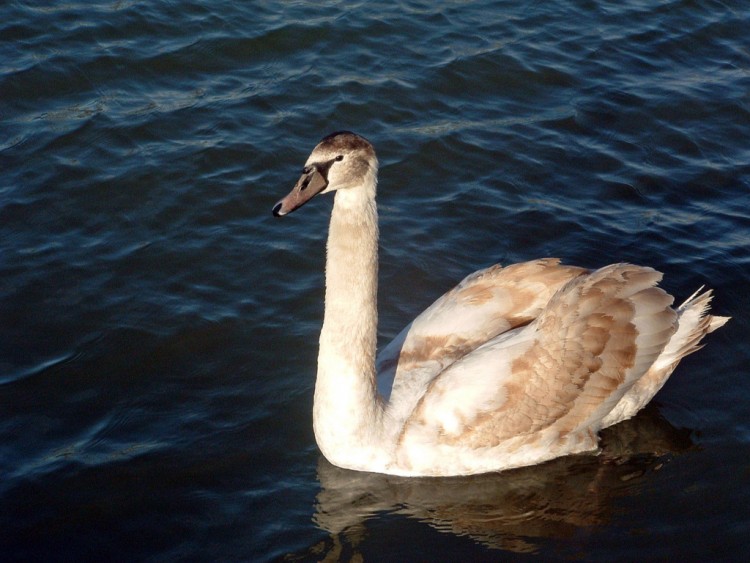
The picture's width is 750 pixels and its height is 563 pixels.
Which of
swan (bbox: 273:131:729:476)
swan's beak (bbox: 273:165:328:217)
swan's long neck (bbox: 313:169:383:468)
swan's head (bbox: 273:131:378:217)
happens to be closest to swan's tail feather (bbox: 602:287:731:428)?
swan (bbox: 273:131:729:476)

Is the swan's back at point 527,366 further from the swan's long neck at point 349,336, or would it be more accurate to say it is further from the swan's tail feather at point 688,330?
the swan's long neck at point 349,336

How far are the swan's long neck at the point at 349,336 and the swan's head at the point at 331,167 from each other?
6.8 inches

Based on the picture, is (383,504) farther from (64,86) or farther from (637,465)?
(64,86)

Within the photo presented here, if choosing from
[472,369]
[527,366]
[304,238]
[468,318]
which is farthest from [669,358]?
[304,238]

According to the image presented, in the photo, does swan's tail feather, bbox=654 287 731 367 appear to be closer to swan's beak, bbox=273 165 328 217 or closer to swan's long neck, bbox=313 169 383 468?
swan's long neck, bbox=313 169 383 468

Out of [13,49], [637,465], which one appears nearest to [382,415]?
[637,465]

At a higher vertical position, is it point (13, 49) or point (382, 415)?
point (13, 49)

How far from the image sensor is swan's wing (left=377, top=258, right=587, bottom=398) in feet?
29.4

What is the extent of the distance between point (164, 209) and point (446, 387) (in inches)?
179

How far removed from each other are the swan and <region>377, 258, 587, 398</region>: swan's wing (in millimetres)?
12

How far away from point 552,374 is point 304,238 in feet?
12.7

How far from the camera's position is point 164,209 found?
1163cm

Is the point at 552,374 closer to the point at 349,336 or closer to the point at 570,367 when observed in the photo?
the point at 570,367

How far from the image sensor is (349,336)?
8.35 meters
